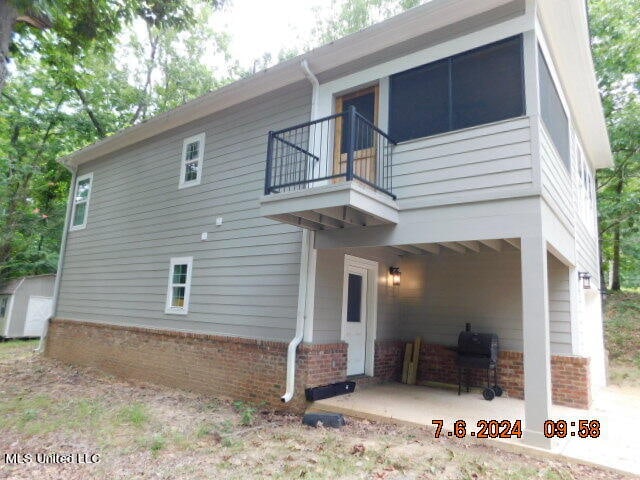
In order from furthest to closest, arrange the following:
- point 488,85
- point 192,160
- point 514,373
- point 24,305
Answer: point 24,305 → point 192,160 → point 514,373 → point 488,85

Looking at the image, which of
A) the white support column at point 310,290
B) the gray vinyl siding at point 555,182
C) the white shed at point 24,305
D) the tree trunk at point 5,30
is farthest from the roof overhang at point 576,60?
the white shed at point 24,305

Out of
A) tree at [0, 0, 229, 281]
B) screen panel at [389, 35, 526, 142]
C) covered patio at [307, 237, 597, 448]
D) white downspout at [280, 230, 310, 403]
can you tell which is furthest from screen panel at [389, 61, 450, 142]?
tree at [0, 0, 229, 281]

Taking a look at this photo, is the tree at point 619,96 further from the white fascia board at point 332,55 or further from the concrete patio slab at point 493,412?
the white fascia board at point 332,55

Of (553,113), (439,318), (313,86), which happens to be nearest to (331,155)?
(313,86)

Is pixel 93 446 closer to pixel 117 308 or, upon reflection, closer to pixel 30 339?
pixel 117 308

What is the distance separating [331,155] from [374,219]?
1606mm

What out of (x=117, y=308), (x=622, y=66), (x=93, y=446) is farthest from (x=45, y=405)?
(x=622, y=66)

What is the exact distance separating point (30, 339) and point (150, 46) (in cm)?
1407

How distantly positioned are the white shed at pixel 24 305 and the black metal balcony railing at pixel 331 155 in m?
14.3

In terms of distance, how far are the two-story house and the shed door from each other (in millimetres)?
8085

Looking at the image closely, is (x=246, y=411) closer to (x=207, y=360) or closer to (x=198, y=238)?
(x=207, y=360)

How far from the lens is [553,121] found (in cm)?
614

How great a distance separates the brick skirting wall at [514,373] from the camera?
6.23m

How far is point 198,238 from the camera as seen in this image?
8414 millimetres
